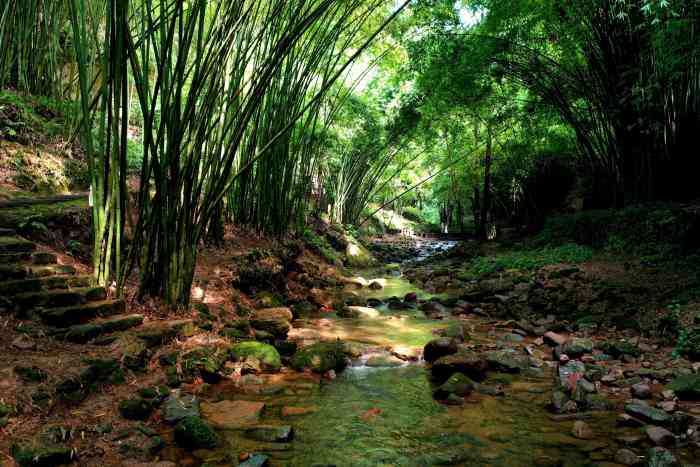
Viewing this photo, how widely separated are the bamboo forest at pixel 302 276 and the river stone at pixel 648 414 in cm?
3

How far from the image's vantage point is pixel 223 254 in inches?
178

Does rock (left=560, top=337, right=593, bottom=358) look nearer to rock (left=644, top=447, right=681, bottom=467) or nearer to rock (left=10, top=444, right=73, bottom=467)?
rock (left=644, top=447, right=681, bottom=467)

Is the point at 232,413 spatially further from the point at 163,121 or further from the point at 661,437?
the point at 661,437

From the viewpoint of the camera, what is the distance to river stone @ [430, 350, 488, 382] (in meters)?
2.70

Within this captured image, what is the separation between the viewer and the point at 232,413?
209 centimetres

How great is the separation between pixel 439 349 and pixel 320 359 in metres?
0.87

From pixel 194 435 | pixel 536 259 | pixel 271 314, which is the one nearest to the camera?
pixel 194 435

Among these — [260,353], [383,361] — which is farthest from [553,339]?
[260,353]

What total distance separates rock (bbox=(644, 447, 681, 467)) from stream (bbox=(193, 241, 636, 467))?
16cm

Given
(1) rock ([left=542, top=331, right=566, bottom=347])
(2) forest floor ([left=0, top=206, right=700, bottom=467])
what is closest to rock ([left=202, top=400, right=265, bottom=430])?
(2) forest floor ([left=0, top=206, right=700, bottom=467])

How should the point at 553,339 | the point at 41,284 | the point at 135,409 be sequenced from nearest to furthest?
the point at 135,409 → the point at 41,284 → the point at 553,339

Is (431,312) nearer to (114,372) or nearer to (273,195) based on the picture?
(273,195)

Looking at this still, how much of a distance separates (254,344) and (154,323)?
2.11ft

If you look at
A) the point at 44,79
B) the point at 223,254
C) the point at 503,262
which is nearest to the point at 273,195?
the point at 223,254
